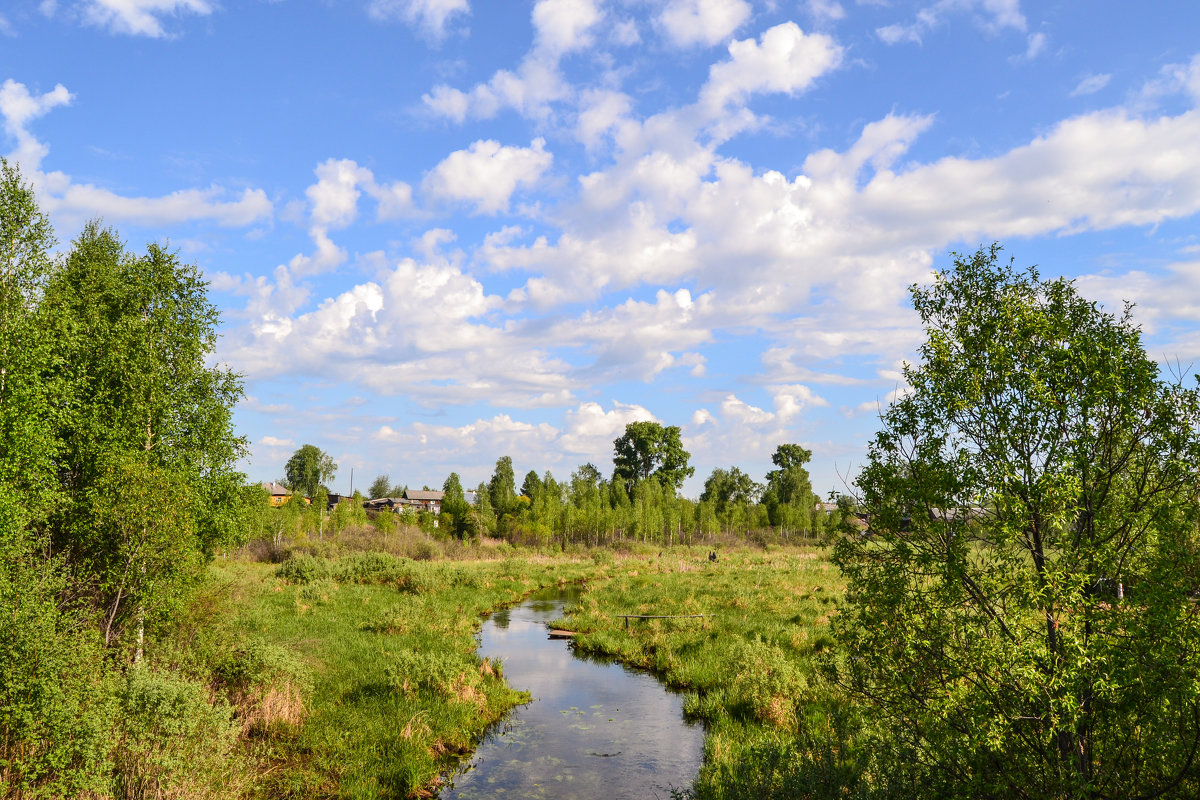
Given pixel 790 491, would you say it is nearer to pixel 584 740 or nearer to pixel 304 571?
pixel 304 571

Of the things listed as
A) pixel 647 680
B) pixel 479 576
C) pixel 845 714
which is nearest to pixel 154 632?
pixel 647 680

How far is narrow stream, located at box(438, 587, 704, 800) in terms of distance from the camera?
15.8 metres

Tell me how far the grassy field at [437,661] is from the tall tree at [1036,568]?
15.3ft

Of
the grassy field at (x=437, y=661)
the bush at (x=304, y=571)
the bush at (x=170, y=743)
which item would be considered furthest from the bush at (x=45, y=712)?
the bush at (x=304, y=571)

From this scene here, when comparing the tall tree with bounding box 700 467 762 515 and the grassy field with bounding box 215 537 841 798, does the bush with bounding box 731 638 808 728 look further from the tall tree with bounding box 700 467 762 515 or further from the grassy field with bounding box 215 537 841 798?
the tall tree with bounding box 700 467 762 515

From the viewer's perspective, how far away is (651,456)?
119 meters

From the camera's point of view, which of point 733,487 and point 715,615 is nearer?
point 715,615

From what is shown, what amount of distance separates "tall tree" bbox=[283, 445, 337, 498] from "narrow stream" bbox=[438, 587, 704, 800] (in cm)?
13129

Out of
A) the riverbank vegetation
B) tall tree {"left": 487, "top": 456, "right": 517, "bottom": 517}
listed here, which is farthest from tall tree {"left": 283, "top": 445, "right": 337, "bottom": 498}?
the riverbank vegetation

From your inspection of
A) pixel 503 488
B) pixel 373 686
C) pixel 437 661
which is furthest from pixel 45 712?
pixel 503 488

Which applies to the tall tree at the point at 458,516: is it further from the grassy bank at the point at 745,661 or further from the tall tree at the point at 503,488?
the grassy bank at the point at 745,661

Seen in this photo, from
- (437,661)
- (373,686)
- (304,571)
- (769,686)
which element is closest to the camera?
(769,686)

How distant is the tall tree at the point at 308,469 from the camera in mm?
147125

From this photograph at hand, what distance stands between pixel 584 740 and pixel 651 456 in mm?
100426
